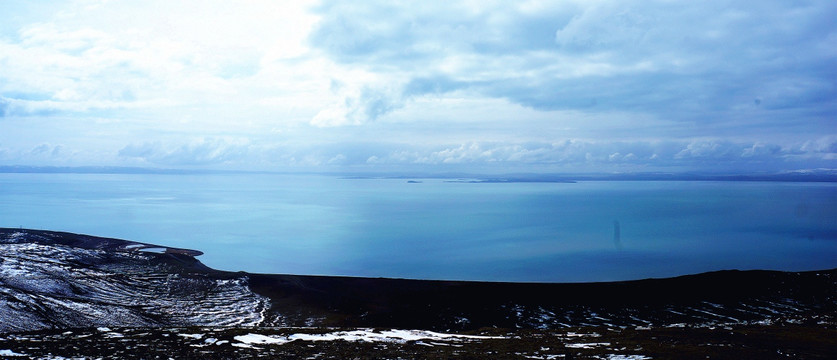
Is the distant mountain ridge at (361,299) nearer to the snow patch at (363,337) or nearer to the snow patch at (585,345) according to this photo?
the snow patch at (363,337)

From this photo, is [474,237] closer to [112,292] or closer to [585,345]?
[112,292]

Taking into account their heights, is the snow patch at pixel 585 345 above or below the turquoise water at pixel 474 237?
above

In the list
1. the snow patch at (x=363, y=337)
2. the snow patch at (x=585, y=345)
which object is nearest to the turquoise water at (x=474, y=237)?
the snow patch at (x=363, y=337)

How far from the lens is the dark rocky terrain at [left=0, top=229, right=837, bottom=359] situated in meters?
11.5

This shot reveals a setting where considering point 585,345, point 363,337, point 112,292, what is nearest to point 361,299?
point 363,337

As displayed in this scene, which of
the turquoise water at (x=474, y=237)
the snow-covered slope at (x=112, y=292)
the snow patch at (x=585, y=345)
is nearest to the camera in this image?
the snow patch at (x=585, y=345)

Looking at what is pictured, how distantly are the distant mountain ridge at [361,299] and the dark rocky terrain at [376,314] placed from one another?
0.21ft

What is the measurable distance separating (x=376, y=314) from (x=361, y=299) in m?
1.84

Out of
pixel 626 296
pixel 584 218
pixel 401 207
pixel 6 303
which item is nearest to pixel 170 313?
pixel 6 303

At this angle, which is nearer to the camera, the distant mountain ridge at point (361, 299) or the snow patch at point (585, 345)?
the snow patch at point (585, 345)

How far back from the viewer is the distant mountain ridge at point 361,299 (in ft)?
52.1

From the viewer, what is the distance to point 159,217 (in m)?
52.6

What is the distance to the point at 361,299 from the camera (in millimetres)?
18844

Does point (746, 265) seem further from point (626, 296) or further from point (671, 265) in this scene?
point (626, 296)
